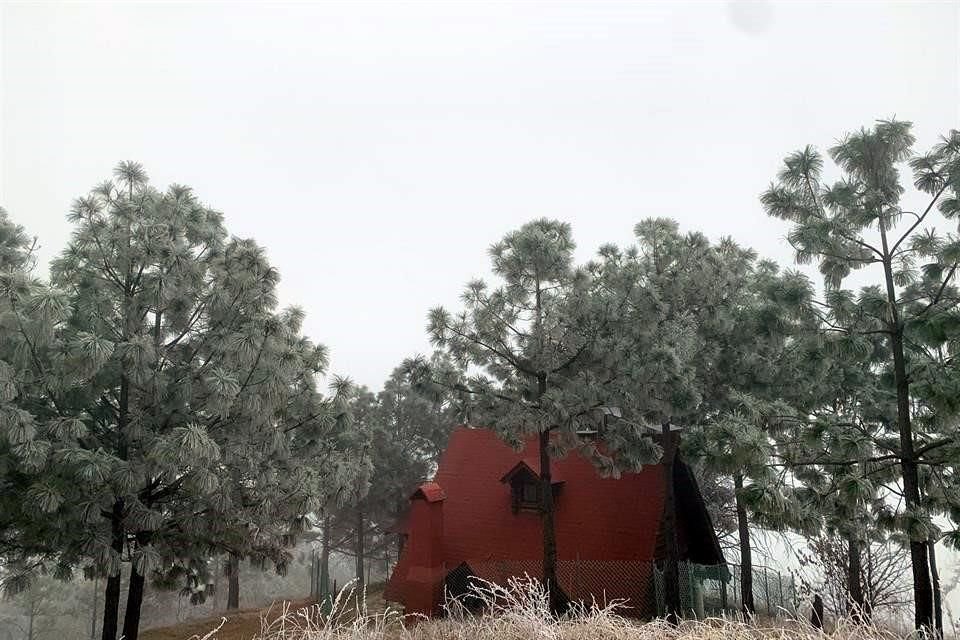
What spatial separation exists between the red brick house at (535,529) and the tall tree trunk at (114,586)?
9932 millimetres

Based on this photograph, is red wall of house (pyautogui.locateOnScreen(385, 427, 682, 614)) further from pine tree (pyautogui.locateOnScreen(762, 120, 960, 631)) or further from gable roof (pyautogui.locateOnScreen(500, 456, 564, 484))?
pine tree (pyautogui.locateOnScreen(762, 120, 960, 631))

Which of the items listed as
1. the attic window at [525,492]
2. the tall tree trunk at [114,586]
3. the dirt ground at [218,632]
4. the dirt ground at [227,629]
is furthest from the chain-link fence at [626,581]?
the tall tree trunk at [114,586]

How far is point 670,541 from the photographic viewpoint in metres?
19.2

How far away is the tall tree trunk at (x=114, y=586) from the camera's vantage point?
Result: 567 inches

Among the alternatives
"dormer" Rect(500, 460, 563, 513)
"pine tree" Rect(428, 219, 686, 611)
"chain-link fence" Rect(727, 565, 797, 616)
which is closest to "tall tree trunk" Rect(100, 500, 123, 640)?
"pine tree" Rect(428, 219, 686, 611)

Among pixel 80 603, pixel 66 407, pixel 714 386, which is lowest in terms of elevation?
pixel 80 603

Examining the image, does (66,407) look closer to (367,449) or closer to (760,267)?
(367,449)

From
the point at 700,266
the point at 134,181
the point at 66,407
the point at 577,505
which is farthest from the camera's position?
the point at 577,505

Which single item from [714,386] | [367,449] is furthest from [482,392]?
[714,386]

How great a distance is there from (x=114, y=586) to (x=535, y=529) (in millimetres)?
13304

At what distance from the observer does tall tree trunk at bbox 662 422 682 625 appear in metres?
18.2

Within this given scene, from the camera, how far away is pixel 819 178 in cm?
1368

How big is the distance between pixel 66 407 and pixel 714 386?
19.0 m

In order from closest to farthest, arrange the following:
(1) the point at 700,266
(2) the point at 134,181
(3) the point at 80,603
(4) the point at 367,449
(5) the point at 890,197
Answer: (5) the point at 890,197
(2) the point at 134,181
(4) the point at 367,449
(1) the point at 700,266
(3) the point at 80,603
